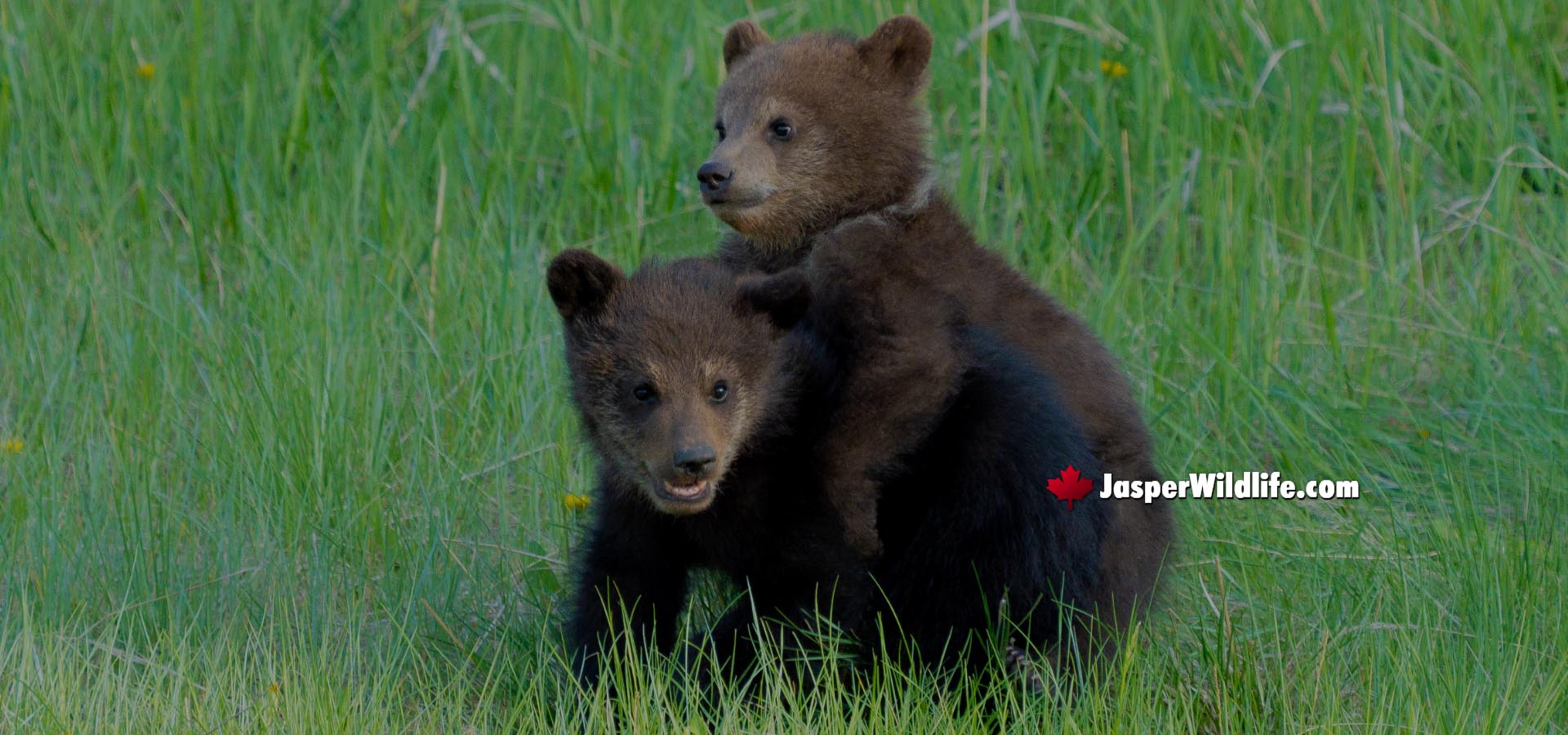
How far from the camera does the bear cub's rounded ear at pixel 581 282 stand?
413cm

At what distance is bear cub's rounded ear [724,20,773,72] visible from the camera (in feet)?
19.0

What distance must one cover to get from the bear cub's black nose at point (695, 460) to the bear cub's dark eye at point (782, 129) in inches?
62.5


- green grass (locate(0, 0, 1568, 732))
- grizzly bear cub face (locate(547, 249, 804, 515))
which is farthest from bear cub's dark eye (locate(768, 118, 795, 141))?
green grass (locate(0, 0, 1568, 732))

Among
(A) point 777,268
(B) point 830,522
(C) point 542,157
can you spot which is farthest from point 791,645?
(C) point 542,157

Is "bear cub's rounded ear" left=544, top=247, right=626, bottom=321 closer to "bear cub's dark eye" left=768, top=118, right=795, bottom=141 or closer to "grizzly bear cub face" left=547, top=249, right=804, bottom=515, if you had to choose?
"grizzly bear cub face" left=547, top=249, right=804, bottom=515

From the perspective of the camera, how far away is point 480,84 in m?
7.62

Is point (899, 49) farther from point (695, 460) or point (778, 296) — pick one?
point (695, 460)

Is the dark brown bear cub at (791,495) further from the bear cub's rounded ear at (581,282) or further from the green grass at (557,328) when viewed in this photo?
the green grass at (557,328)

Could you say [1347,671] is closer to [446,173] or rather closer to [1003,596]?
[1003,596]

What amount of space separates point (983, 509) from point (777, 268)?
1124 millimetres

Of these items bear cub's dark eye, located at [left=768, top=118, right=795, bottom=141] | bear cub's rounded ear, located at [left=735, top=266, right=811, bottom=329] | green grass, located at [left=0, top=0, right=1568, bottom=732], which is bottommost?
green grass, located at [left=0, top=0, right=1568, bottom=732]

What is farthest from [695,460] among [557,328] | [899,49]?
[557,328]

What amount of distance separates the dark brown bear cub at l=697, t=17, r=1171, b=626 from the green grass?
410 millimetres

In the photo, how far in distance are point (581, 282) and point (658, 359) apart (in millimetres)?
275
